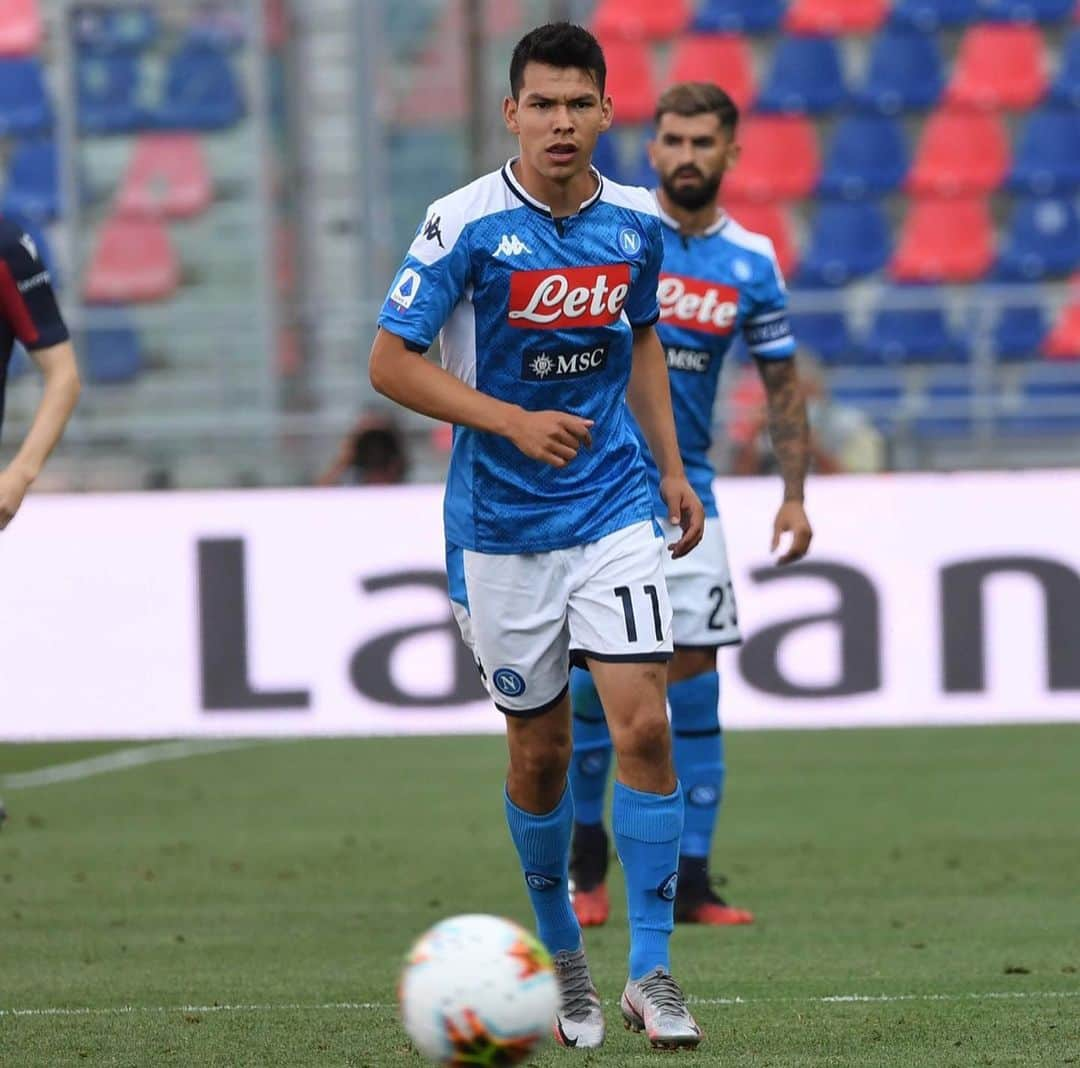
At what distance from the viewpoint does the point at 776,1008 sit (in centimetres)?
557

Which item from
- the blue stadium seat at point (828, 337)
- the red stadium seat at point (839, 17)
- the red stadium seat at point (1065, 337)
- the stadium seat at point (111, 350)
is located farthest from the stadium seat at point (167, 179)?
the red stadium seat at point (1065, 337)

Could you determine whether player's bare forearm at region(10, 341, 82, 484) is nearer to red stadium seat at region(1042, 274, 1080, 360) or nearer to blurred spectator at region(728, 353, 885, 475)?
blurred spectator at region(728, 353, 885, 475)

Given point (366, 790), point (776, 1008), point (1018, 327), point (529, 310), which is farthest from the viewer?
point (1018, 327)

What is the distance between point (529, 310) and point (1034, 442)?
11.3 m

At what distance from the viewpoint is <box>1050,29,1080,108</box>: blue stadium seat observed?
58.9 feet

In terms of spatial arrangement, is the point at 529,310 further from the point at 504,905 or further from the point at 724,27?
the point at 724,27

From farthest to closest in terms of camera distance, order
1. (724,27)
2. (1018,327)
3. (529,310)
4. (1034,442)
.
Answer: (724,27)
(1018,327)
(1034,442)
(529,310)

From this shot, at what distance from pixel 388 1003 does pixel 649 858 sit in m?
0.88

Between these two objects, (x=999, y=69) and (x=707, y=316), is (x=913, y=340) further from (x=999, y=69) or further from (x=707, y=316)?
(x=707, y=316)

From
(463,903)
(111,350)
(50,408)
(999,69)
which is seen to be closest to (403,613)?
(463,903)

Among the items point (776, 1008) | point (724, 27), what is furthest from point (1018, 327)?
point (776, 1008)

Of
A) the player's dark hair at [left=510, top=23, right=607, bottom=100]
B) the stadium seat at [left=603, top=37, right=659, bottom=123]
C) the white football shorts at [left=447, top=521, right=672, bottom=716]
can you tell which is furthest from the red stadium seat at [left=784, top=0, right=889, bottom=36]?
the white football shorts at [left=447, top=521, right=672, bottom=716]

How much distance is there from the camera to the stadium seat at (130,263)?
688 inches

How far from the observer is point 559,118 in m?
5.11
